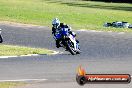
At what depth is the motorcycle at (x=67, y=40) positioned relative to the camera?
1120cm

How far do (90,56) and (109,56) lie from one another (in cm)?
102

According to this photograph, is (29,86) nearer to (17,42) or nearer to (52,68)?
(52,68)

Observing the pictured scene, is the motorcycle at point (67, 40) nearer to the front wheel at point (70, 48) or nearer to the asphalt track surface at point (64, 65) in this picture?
the front wheel at point (70, 48)

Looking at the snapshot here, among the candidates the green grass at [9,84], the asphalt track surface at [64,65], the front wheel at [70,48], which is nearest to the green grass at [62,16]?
the asphalt track surface at [64,65]

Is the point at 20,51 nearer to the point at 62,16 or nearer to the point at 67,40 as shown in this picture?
the point at 67,40

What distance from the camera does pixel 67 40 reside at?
11.8 m

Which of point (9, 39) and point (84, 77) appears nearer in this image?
point (84, 77)

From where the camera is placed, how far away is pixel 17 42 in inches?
1153

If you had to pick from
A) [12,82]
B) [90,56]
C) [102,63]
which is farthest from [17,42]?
[12,82]

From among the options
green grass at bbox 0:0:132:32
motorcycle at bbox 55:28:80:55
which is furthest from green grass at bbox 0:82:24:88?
green grass at bbox 0:0:132:32

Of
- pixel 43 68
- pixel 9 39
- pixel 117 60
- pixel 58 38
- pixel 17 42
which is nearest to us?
pixel 58 38

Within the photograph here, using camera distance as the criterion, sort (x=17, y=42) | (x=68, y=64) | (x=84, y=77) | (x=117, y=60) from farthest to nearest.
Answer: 1. (x=17, y=42)
2. (x=117, y=60)
3. (x=68, y=64)
4. (x=84, y=77)

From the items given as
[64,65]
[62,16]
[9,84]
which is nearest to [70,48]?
[9,84]

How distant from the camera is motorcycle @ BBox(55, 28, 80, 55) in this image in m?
11.2
